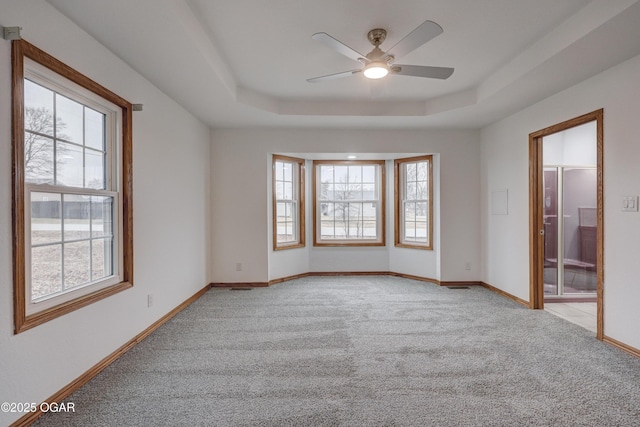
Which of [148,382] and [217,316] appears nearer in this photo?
[148,382]

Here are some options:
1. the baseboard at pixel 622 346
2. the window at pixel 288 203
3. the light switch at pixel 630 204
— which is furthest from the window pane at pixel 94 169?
the baseboard at pixel 622 346

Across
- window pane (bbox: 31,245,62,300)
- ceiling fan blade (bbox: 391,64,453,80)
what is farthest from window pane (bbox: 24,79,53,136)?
ceiling fan blade (bbox: 391,64,453,80)

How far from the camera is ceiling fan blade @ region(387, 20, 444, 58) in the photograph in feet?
6.82

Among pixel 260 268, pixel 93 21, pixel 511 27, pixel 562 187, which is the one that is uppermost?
pixel 511 27

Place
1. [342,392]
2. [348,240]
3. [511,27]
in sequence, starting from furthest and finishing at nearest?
[348,240] → [511,27] → [342,392]

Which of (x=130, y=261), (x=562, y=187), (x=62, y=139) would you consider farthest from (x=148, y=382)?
(x=562, y=187)

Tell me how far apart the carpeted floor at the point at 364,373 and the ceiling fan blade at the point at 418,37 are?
89.0 inches

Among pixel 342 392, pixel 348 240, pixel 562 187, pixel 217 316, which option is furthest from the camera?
pixel 348 240

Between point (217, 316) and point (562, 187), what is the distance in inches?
177

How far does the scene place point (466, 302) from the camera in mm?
4250

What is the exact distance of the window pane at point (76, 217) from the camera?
7.43ft

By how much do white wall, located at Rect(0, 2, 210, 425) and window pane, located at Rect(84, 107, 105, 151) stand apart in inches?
9.7

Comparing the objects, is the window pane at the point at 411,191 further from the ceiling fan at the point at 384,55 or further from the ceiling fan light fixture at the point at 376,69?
the ceiling fan light fixture at the point at 376,69

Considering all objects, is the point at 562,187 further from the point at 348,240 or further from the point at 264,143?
the point at 264,143
